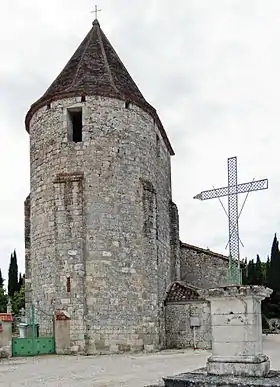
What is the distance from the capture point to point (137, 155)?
942 inches

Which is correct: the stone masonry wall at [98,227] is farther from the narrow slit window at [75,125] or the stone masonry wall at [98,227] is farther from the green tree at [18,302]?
the green tree at [18,302]

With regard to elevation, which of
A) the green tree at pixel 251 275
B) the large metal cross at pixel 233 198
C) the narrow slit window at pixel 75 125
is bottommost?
the green tree at pixel 251 275

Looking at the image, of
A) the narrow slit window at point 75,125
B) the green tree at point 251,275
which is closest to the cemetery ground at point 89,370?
the narrow slit window at point 75,125

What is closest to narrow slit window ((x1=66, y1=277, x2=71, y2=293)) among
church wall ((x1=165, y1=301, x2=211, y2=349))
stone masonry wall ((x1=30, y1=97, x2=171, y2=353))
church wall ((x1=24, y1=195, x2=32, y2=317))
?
stone masonry wall ((x1=30, y1=97, x2=171, y2=353))

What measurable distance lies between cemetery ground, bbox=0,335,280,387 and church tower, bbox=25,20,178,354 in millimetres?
2529

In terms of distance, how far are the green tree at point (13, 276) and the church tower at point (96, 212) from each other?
86.5 ft

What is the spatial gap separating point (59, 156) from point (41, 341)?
7.22 meters

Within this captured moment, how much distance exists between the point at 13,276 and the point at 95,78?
31.4 meters

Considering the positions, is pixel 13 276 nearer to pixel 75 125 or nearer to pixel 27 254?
pixel 27 254

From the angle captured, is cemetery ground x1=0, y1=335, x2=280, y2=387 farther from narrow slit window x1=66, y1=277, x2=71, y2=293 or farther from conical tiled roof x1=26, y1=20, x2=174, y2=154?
conical tiled roof x1=26, y1=20, x2=174, y2=154

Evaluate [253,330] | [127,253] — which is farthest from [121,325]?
[253,330]

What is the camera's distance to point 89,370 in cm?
1504

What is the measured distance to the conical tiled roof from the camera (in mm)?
23469

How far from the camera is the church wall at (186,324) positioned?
23438 millimetres
